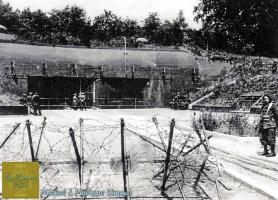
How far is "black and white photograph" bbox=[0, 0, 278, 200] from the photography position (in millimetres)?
9484

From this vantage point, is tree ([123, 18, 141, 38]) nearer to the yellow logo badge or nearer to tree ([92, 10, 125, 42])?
tree ([92, 10, 125, 42])

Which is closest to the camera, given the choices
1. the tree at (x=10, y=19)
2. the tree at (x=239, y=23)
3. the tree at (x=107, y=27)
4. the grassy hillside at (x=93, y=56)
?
the grassy hillside at (x=93, y=56)

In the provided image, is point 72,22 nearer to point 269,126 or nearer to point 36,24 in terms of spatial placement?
point 36,24

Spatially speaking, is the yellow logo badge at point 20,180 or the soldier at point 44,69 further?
the soldier at point 44,69

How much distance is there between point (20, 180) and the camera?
7375 mm

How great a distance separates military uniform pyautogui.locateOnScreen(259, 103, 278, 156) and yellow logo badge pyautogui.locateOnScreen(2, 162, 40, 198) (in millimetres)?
6527

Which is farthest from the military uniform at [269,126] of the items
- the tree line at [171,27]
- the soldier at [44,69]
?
the tree line at [171,27]

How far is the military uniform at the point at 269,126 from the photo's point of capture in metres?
11.2

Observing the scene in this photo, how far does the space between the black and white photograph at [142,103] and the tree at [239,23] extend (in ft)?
0.40

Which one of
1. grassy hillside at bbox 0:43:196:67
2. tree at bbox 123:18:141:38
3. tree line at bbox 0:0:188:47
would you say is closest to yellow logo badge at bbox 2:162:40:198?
grassy hillside at bbox 0:43:196:67

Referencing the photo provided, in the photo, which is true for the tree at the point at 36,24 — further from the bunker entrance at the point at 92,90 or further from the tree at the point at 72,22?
the bunker entrance at the point at 92,90

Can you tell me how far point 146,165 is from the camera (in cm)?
1177

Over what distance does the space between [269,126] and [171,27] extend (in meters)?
48.8

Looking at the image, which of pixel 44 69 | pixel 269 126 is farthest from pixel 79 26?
pixel 269 126
